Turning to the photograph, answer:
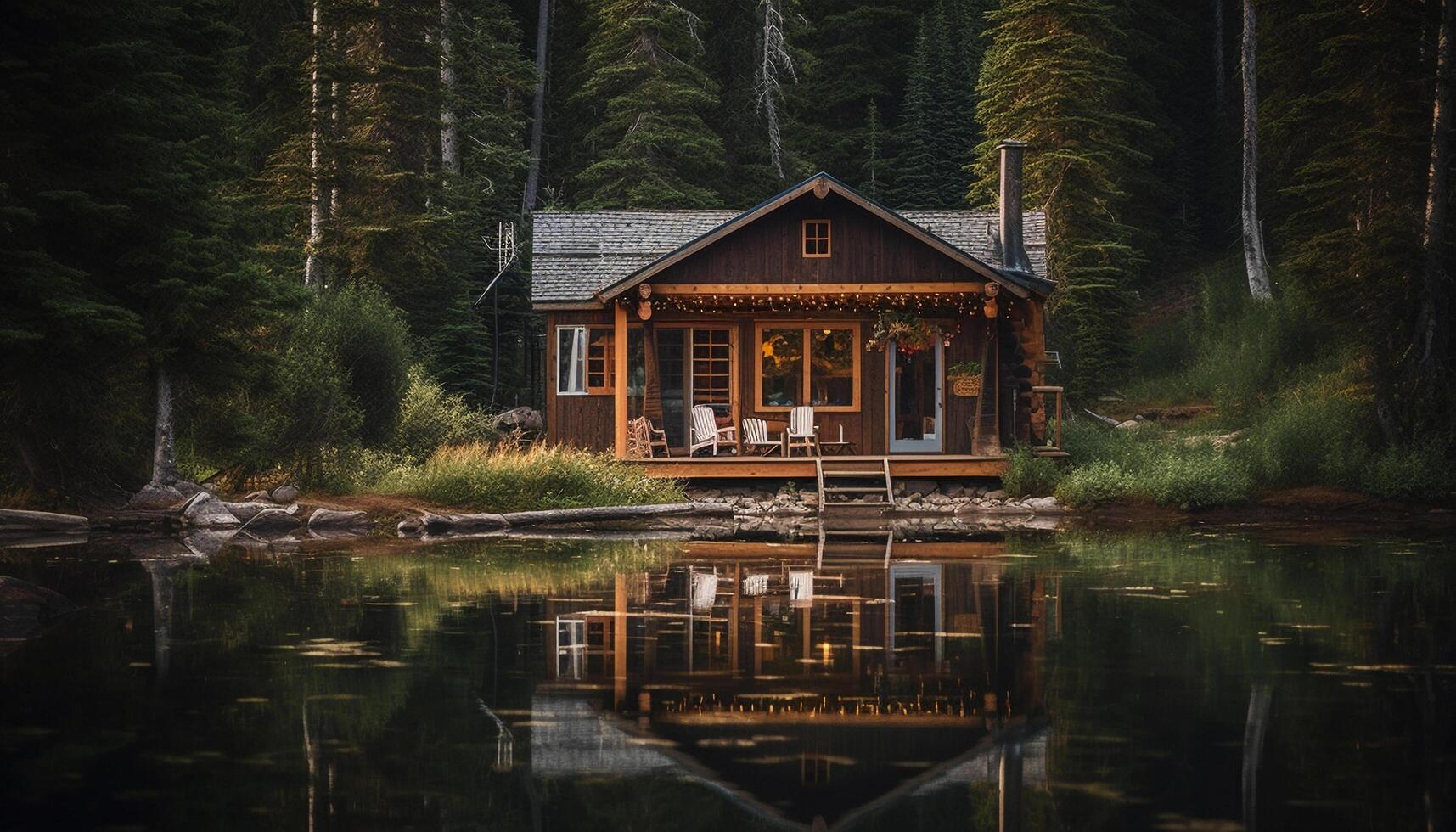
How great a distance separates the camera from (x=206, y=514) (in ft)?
68.1

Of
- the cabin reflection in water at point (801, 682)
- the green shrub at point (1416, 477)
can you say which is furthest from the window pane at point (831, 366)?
the cabin reflection in water at point (801, 682)

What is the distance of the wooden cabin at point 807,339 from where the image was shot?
25.7 m

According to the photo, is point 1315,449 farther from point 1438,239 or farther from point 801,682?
point 801,682

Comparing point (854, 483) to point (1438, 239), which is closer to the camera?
point (1438, 239)

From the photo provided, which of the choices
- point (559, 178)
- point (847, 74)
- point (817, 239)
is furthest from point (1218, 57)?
point (817, 239)

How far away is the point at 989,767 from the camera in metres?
7.02

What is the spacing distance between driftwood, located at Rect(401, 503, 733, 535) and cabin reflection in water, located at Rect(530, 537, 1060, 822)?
614cm

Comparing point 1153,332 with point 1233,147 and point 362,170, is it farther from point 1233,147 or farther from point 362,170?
A: point 362,170

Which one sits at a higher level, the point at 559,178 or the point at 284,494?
the point at 559,178

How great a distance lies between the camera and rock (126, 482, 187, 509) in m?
20.7

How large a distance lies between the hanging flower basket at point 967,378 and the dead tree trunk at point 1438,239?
721cm

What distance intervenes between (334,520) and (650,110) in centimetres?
2250

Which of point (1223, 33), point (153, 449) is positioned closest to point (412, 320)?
point (153, 449)

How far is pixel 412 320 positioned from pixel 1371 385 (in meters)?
21.8
